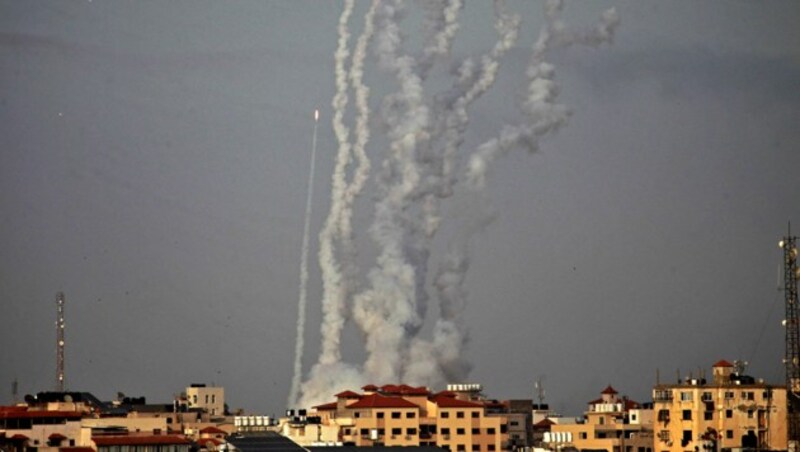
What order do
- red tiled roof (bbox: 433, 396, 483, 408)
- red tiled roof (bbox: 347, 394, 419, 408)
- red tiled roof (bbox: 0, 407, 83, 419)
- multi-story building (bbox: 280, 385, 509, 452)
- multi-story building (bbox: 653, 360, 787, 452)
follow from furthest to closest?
A: red tiled roof (bbox: 433, 396, 483, 408), red tiled roof (bbox: 347, 394, 419, 408), multi-story building (bbox: 280, 385, 509, 452), multi-story building (bbox: 653, 360, 787, 452), red tiled roof (bbox: 0, 407, 83, 419)

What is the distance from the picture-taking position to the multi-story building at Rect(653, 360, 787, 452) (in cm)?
14738

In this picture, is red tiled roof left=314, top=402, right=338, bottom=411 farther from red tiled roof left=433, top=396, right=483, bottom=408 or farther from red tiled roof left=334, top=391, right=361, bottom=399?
red tiled roof left=433, top=396, right=483, bottom=408

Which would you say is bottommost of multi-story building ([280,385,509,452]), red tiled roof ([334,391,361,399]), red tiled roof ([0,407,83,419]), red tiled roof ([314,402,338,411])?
red tiled roof ([0,407,83,419])

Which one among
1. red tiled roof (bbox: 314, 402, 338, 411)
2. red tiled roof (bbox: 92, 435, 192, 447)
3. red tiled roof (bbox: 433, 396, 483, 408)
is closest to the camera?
red tiled roof (bbox: 92, 435, 192, 447)

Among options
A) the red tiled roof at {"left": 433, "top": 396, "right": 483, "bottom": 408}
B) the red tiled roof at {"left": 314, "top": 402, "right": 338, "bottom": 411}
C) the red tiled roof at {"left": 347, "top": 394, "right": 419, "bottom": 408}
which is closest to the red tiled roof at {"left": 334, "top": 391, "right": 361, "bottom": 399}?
the red tiled roof at {"left": 314, "top": 402, "right": 338, "bottom": 411}

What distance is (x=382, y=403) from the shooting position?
548ft

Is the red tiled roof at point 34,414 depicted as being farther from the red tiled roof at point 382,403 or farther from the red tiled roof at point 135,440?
the red tiled roof at point 382,403

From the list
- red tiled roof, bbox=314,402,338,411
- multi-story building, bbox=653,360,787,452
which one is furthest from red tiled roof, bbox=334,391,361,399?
multi-story building, bbox=653,360,787,452

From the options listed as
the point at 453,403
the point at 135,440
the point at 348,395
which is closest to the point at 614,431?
the point at 453,403

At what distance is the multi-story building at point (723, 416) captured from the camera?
147375mm

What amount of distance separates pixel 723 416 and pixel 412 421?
2533 centimetres

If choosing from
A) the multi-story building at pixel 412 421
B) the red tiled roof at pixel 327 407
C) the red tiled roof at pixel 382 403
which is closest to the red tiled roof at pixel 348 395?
the multi-story building at pixel 412 421

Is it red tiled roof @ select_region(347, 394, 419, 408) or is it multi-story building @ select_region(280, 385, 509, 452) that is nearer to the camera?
multi-story building @ select_region(280, 385, 509, 452)

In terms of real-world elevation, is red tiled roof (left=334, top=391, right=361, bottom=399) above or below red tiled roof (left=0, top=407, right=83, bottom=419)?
above
